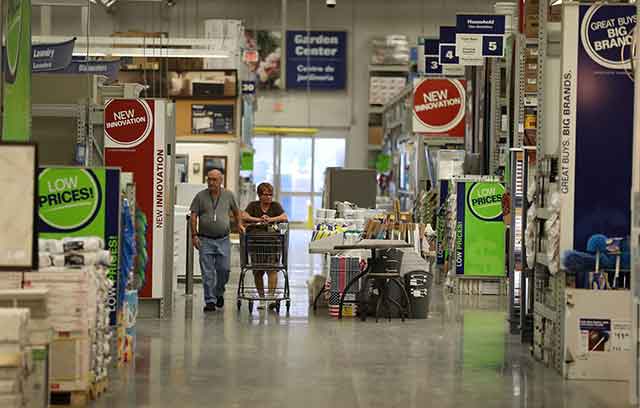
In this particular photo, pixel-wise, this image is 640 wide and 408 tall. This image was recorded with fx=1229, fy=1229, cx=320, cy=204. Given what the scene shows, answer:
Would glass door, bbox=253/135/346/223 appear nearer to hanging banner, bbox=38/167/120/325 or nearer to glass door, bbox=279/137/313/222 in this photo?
glass door, bbox=279/137/313/222

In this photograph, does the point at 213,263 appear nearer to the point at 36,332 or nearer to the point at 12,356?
the point at 36,332

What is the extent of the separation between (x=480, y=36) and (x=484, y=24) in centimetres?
15

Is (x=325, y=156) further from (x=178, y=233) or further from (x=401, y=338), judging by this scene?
(x=401, y=338)

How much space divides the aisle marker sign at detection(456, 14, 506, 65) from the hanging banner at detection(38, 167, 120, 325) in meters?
7.39

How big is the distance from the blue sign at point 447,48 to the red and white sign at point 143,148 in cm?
615

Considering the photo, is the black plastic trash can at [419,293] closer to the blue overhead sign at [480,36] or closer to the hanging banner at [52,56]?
the blue overhead sign at [480,36]

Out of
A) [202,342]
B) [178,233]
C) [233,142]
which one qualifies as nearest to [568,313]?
[202,342]

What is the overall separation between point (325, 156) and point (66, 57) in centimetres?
2008

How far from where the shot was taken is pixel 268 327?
11016 millimetres

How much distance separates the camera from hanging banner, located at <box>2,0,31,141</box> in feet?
25.5

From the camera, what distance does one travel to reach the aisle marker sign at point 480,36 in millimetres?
14906

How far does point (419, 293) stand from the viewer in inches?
473

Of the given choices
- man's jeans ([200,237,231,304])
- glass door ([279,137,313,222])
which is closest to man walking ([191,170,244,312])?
man's jeans ([200,237,231,304])

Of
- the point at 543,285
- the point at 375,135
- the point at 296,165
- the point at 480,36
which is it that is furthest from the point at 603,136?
the point at 296,165
